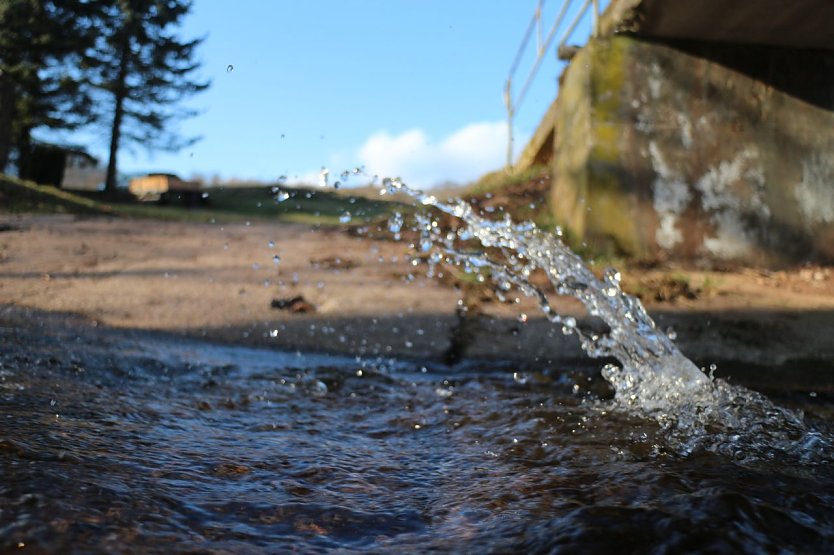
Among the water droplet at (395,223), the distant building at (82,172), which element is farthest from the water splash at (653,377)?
the distant building at (82,172)

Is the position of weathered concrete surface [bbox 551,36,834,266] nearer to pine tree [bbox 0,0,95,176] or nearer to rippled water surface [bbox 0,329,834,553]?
rippled water surface [bbox 0,329,834,553]

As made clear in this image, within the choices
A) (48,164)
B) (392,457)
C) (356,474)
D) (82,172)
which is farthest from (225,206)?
(356,474)

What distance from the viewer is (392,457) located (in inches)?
85.5

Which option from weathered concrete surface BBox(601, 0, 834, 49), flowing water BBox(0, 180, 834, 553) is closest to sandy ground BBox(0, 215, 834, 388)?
flowing water BBox(0, 180, 834, 553)

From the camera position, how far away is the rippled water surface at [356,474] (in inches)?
54.1

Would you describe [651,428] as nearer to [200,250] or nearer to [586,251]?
[586,251]

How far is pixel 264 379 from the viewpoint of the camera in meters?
3.47

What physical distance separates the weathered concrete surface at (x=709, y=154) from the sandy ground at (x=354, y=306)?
0.42 metres

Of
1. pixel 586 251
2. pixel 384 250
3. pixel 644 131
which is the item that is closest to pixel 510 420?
pixel 586 251

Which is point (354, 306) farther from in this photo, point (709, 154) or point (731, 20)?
point (731, 20)

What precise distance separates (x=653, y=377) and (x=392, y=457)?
1.55 m

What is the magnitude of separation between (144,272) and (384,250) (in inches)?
99.0

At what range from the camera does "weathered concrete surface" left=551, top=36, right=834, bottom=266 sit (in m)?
6.33

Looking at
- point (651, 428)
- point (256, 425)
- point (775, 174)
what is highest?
point (775, 174)
